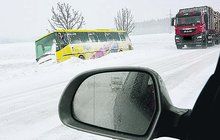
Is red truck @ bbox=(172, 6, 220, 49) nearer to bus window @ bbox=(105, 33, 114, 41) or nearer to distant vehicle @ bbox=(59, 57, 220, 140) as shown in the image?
bus window @ bbox=(105, 33, 114, 41)

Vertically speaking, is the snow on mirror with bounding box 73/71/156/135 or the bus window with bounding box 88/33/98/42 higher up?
the snow on mirror with bounding box 73/71/156/135

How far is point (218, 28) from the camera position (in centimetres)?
3142

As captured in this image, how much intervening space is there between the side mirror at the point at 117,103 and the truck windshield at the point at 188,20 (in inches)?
962

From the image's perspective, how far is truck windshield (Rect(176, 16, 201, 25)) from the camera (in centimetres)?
2511

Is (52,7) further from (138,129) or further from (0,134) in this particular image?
(138,129)

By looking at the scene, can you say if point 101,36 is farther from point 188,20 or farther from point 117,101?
point 117,101

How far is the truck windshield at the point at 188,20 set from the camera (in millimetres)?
25109

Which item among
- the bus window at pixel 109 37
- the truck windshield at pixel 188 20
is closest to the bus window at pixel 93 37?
the bus window at pixel 109 37

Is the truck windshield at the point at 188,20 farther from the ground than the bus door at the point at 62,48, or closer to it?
farther from the ground

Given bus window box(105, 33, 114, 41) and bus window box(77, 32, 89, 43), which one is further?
bus window box(105, 33, 114, 41)

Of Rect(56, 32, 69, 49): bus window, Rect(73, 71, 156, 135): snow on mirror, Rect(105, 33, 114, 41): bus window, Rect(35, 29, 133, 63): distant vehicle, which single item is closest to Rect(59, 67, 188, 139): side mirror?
Rect(73, 71, 156, 135): snow on mirror

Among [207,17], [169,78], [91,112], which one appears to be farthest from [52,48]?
[91,112]

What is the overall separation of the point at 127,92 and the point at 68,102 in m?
0.29

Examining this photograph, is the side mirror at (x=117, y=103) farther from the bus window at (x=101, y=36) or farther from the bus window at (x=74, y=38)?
the bus window at (x=101, y=36)
